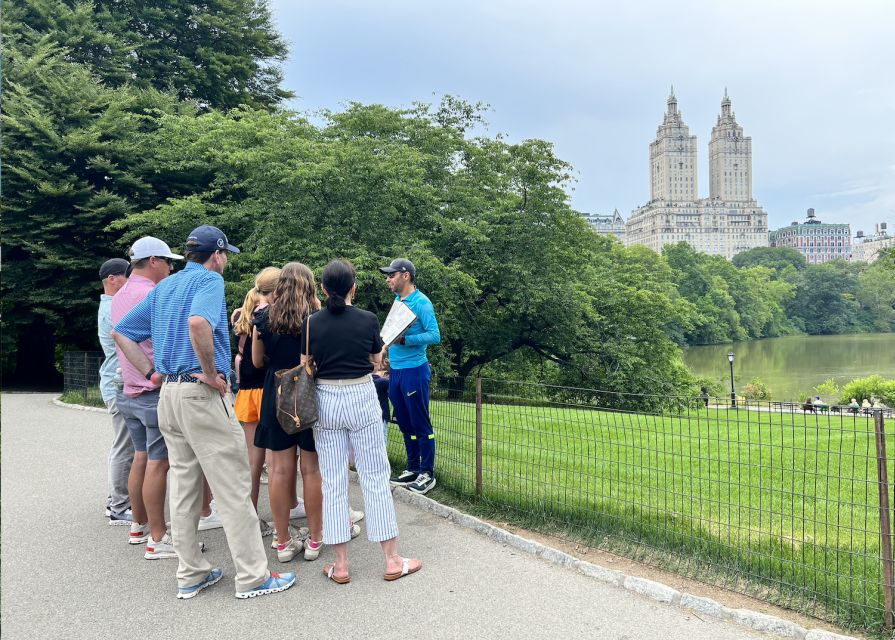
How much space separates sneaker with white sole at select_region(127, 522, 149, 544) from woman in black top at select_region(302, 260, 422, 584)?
5.48ft

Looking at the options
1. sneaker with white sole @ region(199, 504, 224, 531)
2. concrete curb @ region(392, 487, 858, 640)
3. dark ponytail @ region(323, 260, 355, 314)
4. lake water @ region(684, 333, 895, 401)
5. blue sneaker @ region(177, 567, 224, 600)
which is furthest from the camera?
lake water @ region(684, 333, 895, 401)

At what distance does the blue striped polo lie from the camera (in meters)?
3.97

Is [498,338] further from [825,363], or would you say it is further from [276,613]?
[825,363]

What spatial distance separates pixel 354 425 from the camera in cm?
431

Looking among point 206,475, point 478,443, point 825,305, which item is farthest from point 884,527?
point 825,305

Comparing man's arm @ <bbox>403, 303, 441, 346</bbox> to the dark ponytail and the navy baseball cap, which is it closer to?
the dark ponytail

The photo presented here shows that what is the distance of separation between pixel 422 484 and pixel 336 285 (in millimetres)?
2537

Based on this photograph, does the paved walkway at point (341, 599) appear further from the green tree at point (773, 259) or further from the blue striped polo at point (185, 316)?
the green tree at point (773, 259)

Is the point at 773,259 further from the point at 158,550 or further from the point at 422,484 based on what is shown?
the point at 158,550

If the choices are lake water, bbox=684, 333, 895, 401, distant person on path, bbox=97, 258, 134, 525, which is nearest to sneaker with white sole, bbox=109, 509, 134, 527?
distant person on path, bbox=97, 258, 134, 525

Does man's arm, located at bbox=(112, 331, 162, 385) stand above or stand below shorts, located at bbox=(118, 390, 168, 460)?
above

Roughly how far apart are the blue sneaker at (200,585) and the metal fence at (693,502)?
7.57 ft

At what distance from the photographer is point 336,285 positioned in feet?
14.0

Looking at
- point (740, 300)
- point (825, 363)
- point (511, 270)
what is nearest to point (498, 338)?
point (511, 270)
